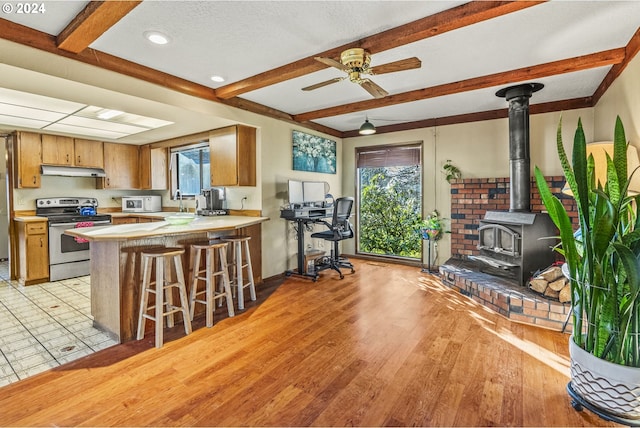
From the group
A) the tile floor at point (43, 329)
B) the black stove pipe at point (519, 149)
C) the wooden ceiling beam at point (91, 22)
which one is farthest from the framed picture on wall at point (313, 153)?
the tile floor at point (43, 329)

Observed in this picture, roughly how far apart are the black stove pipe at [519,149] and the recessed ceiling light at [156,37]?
350cm

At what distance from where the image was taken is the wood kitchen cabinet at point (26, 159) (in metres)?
4.38

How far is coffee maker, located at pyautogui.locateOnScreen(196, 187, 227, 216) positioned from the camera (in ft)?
14.5

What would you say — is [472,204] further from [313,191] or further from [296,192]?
[296,192]

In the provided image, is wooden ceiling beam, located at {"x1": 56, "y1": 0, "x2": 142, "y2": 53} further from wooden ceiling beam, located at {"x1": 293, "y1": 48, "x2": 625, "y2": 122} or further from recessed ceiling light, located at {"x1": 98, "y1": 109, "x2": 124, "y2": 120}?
wooden ceiling beam, located at {"x1": 293, "y1": 48, "x2": 625, "y2": 122}

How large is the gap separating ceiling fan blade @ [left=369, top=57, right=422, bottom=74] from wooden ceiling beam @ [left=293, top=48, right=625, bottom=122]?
4.11ft

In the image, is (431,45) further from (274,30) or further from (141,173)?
(141,173)

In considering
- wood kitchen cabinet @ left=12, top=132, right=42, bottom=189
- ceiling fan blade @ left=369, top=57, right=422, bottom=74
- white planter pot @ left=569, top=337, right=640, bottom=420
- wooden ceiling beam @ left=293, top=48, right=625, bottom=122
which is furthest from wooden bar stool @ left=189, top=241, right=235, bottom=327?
wood kitchen cabinet @ left=12, top=132, right=42, bottom=189

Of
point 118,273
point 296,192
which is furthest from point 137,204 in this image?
point 118,273

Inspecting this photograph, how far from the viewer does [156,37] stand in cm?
237

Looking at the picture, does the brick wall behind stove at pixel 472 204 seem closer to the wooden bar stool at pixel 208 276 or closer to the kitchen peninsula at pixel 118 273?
the wooden bar stool at pixel 208 276

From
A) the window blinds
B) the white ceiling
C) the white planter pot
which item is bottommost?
the white planter pot

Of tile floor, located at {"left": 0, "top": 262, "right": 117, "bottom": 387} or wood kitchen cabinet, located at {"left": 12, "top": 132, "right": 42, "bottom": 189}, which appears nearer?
tile floor, located at {"left": 0, "top": 262, "right": 117, "bottom": 387}

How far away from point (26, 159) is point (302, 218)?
3942 mm
